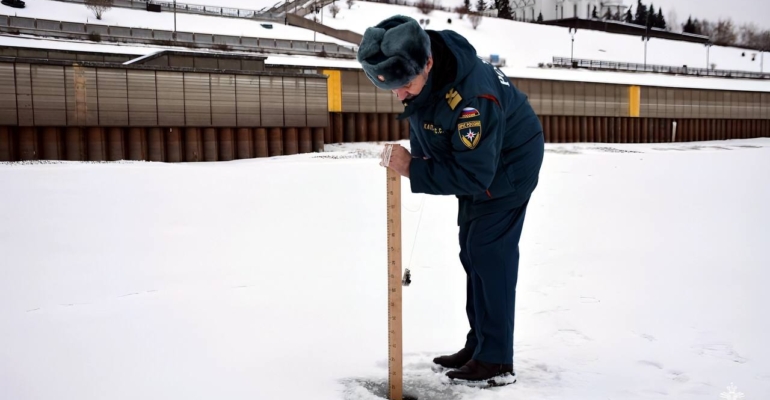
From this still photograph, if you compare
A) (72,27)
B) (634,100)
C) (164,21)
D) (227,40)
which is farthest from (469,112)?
(164,21)

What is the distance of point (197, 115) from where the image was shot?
19.6 m

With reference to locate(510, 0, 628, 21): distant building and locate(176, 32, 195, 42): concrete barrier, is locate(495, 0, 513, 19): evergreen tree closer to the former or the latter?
locate(510, 0, 628, 21): distant building

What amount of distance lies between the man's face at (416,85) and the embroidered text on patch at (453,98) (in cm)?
13

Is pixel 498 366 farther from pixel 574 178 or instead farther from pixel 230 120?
pixel 230 120

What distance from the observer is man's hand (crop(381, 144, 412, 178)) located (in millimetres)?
2902

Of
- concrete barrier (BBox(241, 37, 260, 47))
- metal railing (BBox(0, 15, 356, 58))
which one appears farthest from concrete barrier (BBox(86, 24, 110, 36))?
concrete barrier (BBox(241, 37, 260, 47))

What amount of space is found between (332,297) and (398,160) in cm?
198

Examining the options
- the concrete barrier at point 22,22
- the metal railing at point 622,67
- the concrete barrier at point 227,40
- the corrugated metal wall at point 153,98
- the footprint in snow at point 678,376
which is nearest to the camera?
the footprint in snow at point 678,376

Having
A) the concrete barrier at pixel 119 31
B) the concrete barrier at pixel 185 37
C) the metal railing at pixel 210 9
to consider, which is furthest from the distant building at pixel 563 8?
the concrete barrier at pixel 119 31

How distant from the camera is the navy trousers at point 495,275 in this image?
312 cm

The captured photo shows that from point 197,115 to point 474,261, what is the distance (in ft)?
58.4

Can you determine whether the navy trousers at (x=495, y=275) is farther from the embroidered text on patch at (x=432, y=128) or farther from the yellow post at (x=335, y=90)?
the yellow post at (x=335, y=90)

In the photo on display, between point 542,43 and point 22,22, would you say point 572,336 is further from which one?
point 542,43

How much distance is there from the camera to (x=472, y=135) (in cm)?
276
